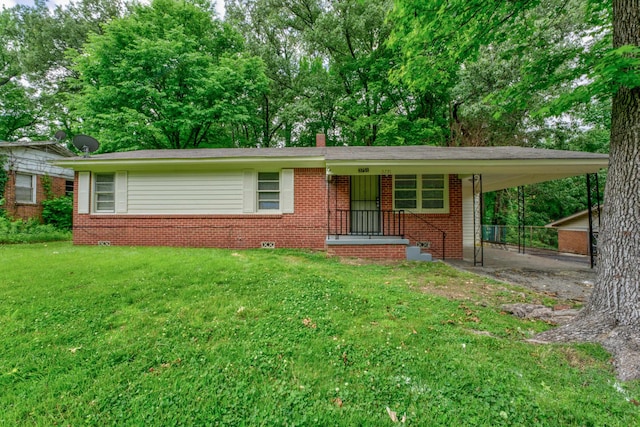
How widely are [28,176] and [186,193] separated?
37.0 feet

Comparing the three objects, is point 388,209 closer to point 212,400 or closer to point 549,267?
point 549,267

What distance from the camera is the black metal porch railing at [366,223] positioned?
27.6ft

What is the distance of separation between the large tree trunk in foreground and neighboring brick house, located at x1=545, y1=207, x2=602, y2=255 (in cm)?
1024

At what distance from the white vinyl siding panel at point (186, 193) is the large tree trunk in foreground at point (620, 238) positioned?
26.6ft

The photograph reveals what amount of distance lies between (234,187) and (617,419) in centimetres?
873

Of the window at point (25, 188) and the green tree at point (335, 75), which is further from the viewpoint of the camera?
the green tree at point (335, 75)

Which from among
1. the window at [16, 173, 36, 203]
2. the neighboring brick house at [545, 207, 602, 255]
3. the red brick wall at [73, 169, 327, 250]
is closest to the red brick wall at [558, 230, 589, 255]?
the neighboring brick house at [545, 207, 602, 255]

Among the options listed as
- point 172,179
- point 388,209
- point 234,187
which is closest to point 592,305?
point 388,209

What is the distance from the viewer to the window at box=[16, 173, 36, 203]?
1294cm

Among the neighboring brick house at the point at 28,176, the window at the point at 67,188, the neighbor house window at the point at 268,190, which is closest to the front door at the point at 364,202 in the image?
the neighbor house window at the point at 268,190

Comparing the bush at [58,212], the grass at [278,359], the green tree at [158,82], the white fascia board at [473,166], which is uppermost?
the green tree at [158,82]

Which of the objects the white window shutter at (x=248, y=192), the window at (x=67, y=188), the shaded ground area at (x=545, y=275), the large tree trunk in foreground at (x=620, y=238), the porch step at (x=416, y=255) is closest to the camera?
the large tree trunk in foreground at (x=620, y=238)

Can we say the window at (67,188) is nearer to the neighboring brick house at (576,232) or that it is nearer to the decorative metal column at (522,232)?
the decorative metal column at (522,232)

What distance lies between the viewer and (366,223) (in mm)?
8711
